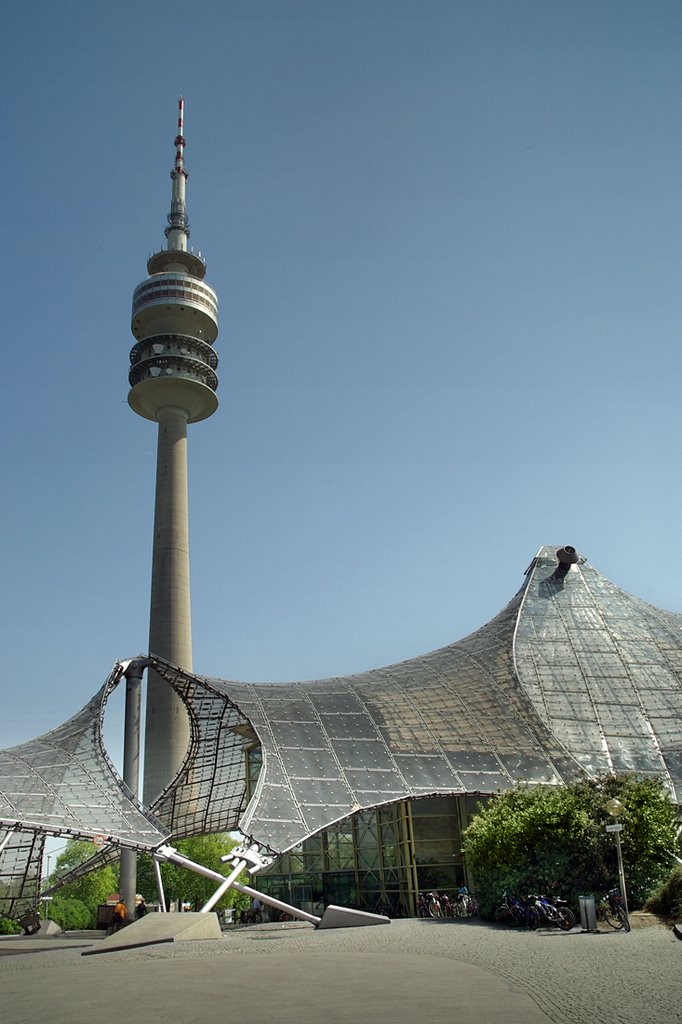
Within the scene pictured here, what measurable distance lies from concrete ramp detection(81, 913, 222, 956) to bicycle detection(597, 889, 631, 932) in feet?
34.0

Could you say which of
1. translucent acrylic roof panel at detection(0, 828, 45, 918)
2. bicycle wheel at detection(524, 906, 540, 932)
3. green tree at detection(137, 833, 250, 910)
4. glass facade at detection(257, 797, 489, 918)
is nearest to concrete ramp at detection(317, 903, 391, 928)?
bicycle wheel at detection(524, 906, 540, 932)

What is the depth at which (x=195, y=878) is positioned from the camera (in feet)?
191

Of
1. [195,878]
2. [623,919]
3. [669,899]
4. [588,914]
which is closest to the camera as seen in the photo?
[623,919]

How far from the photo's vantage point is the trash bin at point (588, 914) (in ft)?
67.2

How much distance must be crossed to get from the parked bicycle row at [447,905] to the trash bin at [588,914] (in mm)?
8768

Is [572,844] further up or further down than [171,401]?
further down

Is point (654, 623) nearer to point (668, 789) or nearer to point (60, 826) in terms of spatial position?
point (668, 789)

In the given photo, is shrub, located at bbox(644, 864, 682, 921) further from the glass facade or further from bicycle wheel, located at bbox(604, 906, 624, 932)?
the glass facade

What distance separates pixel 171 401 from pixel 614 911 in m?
64.1

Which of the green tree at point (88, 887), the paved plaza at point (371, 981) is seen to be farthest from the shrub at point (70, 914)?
the paved plaza at point (371, 981)

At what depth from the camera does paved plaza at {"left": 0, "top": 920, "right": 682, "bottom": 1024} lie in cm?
1006

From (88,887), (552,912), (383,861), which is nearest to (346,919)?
(552,912)

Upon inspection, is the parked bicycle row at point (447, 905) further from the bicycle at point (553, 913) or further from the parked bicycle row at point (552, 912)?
the bicycle at point (553, 913)

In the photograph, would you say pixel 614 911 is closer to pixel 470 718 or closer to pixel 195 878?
pixel 470 718
